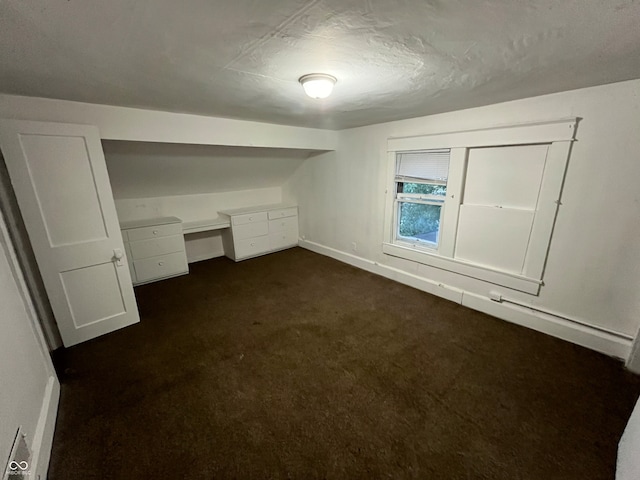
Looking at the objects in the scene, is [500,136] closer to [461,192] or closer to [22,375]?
[461,192]

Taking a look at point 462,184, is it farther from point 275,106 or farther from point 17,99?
point 17,99

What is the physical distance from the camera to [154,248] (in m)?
3.45

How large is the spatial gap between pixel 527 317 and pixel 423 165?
1.86m

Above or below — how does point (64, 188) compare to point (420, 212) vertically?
above

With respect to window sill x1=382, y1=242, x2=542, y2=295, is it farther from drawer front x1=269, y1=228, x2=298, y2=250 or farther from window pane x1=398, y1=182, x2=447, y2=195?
drawer front x1=269, y1=228, x2=298, y2=250

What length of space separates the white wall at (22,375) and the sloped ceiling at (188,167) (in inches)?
57.4

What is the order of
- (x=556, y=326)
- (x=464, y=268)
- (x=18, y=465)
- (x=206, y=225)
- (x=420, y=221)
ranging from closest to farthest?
(x=18, y=465) → (x=556, y=326) → (x=464, y=268) → (x=420, y=221) → (x=206, y=225)

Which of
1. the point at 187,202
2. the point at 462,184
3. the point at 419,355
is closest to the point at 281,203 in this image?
the point at 187,202

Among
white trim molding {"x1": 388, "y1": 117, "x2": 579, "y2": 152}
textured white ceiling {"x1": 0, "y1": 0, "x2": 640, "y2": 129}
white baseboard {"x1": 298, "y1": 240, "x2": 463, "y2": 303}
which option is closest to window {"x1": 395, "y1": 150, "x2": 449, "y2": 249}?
white trim molding {"x1": 388, "y1": 117, "x2": 579, "y2": 152}

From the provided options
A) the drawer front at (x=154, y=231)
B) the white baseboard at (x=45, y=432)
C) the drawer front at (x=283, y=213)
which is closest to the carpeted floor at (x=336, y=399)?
the white baseboard at (x=45, y=432)

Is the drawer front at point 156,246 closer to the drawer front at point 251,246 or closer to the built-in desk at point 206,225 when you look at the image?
the built-in desk at point 206,225

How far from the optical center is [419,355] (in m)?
2.14

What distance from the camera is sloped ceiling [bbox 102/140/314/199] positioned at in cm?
289

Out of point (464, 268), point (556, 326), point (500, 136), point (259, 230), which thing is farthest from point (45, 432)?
point (500, 136)
